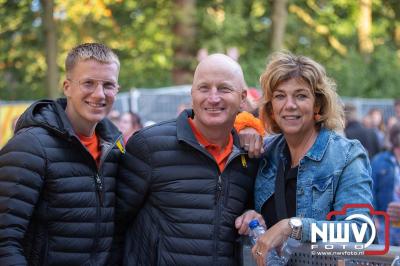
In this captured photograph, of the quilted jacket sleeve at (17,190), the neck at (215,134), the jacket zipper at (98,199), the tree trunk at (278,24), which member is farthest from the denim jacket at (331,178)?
the tree trunk at (278,24)

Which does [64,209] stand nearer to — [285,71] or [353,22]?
[285,71]

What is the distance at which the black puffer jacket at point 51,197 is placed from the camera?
12.0ft

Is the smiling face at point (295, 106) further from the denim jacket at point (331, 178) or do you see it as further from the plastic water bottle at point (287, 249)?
the plastic water bottle at point (287, 249)

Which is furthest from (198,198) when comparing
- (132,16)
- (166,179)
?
(132,16)

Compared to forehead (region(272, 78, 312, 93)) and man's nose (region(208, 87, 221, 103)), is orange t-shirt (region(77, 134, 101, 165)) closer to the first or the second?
man's nose (region(208, 87, 221, 103))

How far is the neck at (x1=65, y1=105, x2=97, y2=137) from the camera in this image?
4074 millimetres

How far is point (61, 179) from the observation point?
12.5ft

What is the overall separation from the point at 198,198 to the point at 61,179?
31.0 inches

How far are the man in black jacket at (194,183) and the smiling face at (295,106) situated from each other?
31 cm

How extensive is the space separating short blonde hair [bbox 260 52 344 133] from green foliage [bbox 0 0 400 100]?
53.4 ft

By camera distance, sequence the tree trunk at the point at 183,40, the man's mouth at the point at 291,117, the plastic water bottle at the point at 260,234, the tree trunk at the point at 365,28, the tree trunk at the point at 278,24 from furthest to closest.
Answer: the tree trunk at the point at 365,28, the tree trunk at the point at 278,24, the tree trunk at the point at 183,40, the man's mouth at the point at 291,117, the plastic water bottle at the point at 260,234

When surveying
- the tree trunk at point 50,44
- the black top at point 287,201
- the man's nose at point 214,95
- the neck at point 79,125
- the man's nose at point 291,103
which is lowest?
the black top at point 287,201

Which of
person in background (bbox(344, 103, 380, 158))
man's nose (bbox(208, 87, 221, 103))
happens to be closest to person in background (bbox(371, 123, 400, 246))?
person in background (bbox(344, 103, 380, 158))

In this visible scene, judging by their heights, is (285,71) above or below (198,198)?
above
